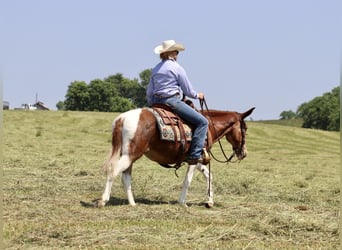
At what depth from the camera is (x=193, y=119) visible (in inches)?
374

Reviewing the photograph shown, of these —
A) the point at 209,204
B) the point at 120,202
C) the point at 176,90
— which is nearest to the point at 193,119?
the point at 176,90

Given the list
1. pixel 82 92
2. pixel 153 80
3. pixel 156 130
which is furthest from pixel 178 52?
pixel 82 92

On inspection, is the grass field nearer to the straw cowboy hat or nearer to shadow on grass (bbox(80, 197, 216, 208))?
shadow on grass (bbox(80, 197, 216, 208))

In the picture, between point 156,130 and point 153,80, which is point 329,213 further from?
point 153,80

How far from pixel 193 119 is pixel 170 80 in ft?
2.40

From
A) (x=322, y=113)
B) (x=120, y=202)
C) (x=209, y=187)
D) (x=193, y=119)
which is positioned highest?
(x=322, y=113)

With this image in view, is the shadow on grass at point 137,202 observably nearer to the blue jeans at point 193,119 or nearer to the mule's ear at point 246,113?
the blue jeans at point 193,119

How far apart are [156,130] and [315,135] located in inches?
1397

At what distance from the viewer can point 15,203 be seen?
8.67m

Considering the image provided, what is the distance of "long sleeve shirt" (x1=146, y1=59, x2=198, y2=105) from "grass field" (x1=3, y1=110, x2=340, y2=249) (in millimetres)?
1818

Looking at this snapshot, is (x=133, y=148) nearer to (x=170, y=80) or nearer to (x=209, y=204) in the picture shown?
(x=170, y=80)

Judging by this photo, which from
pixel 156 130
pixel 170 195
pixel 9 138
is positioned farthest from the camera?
pixel 9 138

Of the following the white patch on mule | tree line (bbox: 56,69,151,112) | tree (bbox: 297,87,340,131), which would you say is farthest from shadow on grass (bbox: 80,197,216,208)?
tree line (bbox: 56,69,151,112)

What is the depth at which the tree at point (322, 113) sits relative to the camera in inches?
3302
